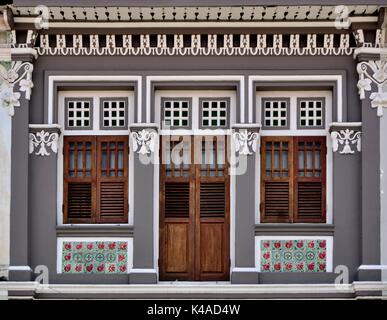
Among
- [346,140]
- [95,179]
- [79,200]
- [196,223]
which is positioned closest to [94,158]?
[95,179]

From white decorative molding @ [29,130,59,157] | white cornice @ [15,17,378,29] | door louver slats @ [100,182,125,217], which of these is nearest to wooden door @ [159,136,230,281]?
door louver slats @ [100,182,125,217]

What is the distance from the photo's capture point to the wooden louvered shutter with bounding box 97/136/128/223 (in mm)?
12984

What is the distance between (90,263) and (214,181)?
2143mm

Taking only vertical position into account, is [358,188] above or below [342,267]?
above

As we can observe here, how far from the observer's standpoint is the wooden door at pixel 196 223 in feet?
42.5

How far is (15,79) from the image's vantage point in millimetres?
12789

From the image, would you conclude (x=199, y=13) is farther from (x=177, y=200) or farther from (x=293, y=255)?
(x=293, y=255)

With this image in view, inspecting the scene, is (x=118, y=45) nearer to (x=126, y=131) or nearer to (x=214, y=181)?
(x=126, y=131)

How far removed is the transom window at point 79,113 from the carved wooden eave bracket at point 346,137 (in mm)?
3517

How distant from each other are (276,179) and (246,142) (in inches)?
29.2

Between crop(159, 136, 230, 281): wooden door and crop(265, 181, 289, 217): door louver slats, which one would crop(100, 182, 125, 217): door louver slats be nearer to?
crop(159, 136, 230, 281): wooden door

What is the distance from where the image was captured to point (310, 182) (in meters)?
13.0

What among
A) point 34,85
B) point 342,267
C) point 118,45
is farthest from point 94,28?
point 342,267

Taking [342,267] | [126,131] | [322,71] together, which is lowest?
[342,267]
